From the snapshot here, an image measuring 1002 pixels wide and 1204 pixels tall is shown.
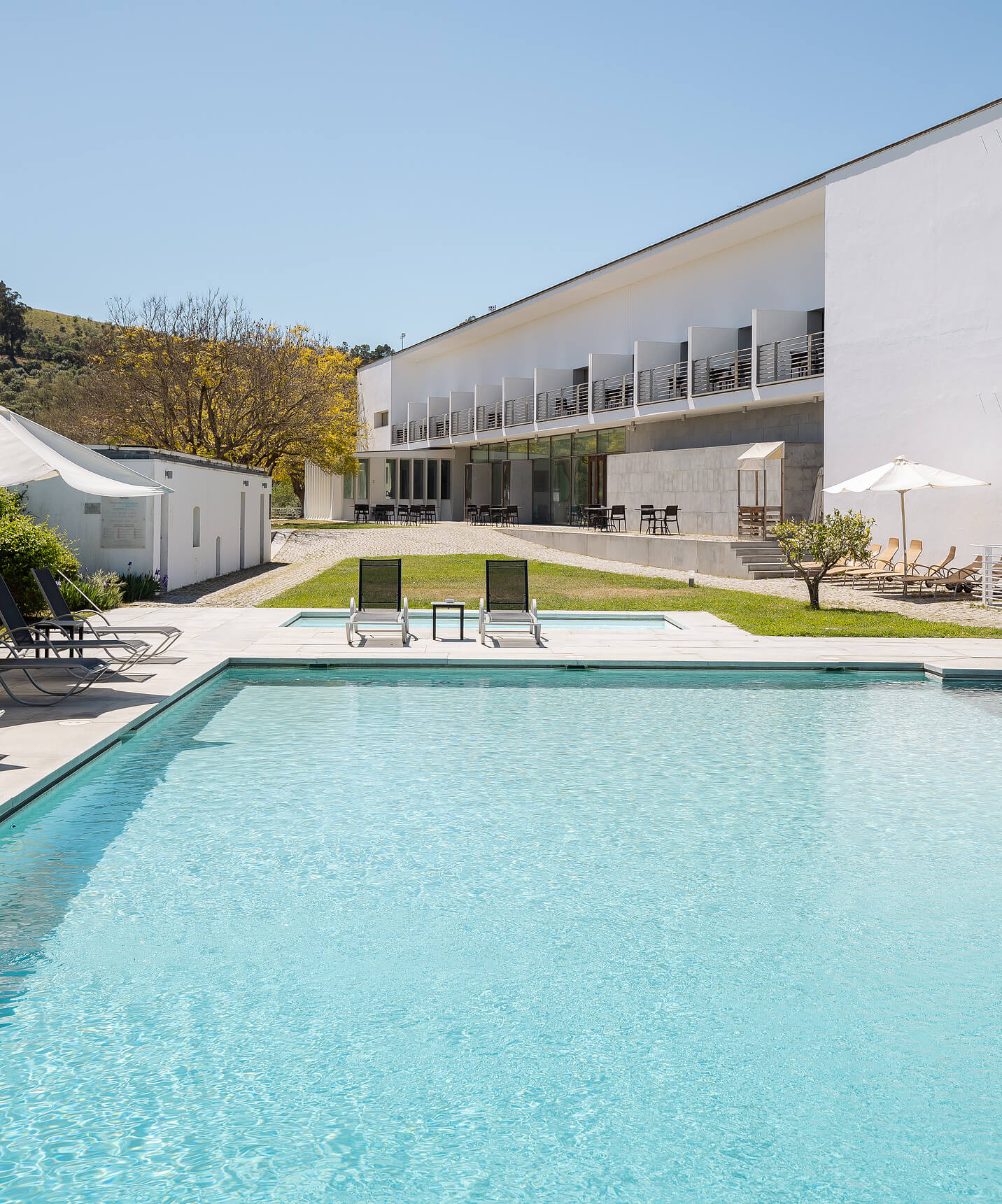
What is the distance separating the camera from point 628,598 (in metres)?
18.2

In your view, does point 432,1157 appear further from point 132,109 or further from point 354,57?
point 132,109

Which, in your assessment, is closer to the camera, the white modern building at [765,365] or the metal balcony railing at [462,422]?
the white modern building at [765,365]

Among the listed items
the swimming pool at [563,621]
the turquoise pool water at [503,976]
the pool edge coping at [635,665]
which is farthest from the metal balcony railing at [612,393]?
the turquoise pool water at [503,976]

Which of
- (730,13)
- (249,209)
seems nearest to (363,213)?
(249,209)

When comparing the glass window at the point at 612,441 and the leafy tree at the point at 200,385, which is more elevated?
the leafy tree at the point at 200,385

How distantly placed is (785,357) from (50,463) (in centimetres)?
2191

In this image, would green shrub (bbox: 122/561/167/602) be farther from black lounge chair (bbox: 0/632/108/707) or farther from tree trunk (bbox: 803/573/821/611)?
tree trunk (bbox: 803/573/821/611)

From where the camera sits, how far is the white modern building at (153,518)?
55.1ft

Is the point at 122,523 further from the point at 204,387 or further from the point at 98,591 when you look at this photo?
the point at 204,387

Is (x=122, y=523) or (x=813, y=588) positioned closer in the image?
(x=813, y=588)

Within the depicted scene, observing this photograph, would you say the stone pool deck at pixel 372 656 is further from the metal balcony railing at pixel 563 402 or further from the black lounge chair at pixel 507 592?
the metal balcony railing at pixel 563 402

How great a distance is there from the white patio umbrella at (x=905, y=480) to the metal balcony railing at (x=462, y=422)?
27187mm

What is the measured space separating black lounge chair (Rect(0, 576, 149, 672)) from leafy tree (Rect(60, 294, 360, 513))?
82.0 feet

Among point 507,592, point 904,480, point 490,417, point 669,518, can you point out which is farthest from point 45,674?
point 490,417
